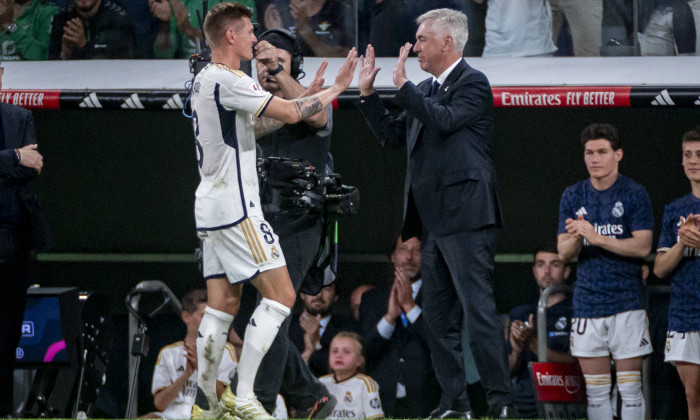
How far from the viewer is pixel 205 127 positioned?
386cm

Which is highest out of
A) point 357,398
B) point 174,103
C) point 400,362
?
point 174,103

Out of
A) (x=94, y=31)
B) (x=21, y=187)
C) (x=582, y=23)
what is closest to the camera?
(x=21, y=187)

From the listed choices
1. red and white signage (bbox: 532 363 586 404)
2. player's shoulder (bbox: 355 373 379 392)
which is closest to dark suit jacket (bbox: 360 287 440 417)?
player's shoulder (bbox: 355 373 379 392)

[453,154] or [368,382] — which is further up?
[453,154]

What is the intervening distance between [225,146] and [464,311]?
1.40 metres

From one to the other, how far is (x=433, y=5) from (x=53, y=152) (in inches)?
121

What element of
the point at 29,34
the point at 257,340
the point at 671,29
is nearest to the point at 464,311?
the point at 257,340

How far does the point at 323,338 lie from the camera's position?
21.3ft

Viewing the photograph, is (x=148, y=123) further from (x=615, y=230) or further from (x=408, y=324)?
(x=615, y=230)

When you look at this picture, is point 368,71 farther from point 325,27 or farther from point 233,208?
point 325,27

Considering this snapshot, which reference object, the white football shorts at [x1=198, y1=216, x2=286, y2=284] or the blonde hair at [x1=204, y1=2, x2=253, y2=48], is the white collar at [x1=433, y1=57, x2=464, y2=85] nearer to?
the blonde hair at [x1=204, y1=2, x2=253, y2=48]

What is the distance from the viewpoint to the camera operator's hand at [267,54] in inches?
168

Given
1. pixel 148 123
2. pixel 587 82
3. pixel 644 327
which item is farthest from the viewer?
pixel 148 123

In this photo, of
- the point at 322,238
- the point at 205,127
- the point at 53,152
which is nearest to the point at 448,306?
the point at 322,238
